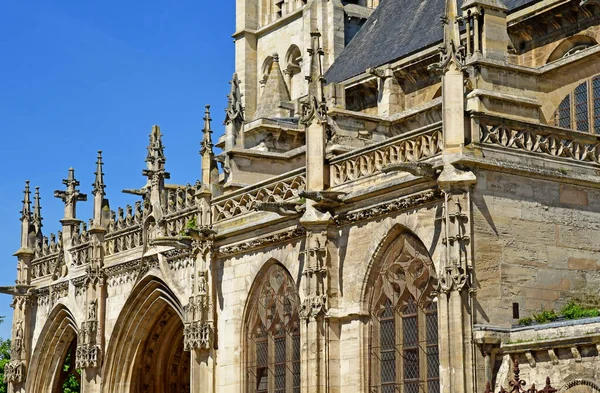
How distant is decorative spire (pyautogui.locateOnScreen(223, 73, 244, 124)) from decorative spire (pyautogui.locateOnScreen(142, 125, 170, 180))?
2.69 meters

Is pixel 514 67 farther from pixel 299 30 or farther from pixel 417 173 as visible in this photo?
pixel 299 30

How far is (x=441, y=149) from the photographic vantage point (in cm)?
2050

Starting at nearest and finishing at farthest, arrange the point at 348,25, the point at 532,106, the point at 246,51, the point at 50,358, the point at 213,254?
1. the point at 532,106
2. the point at 213,254
3. the point at 50,358
4. the point at 348,25
5. the point at 246,51

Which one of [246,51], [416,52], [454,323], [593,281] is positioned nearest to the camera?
[454,323]

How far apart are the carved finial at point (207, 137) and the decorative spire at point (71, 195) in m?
7.62

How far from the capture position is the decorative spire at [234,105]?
27.4 metres

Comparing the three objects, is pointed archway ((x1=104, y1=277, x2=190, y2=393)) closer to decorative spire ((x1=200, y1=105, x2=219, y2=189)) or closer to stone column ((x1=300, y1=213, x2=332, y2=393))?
decorative spire ((x1=200, y1=105, x2=219, y2=189))

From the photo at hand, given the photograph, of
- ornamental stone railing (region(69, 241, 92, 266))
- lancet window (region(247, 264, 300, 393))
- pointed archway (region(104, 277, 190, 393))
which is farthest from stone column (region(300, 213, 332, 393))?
ornamental stone railing (region(69, 241, 92, 266))

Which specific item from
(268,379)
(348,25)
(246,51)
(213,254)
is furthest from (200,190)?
(246,51)

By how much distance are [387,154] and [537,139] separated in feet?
8.08

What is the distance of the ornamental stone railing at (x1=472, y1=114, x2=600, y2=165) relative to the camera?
2034 centimetres

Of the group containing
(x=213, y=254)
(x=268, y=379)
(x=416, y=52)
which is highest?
(x=416, y=52)

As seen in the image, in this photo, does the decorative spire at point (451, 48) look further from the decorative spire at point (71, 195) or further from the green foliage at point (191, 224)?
the decorative spire at point (71, 195)

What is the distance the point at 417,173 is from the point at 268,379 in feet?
20.1
